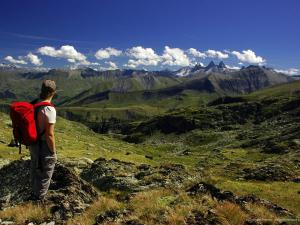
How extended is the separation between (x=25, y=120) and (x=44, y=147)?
1.60 meters

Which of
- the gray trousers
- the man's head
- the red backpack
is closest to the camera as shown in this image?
the red backpack

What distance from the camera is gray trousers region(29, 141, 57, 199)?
15.8 m

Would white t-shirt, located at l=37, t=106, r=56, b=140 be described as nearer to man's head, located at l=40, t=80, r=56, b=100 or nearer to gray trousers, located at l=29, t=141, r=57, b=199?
man's head, located at l=40, t=80, r=56, b=100

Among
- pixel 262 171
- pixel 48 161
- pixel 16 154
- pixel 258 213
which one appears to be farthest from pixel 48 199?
pixel 16 154

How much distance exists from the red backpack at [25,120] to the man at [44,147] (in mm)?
198

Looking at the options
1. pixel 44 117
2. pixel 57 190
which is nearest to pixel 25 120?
pixel 44 117

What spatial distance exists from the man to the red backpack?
0.20 metres

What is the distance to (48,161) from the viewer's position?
16.1 metres

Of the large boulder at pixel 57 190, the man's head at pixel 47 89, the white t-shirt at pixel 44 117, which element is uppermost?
the man's head at pixel 47 89

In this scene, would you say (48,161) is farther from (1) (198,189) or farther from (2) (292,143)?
(2) (292,143)

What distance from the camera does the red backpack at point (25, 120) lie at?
1465cm

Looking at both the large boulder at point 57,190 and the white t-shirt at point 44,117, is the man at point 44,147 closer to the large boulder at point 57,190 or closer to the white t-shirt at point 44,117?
the white t-shirt at point 44,117

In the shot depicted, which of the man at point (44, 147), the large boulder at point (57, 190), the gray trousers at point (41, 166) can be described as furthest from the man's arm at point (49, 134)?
the large boulder at point (57, 190)

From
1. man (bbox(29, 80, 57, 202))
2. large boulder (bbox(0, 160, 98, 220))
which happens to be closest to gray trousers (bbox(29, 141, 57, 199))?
man (bbox(29, 80, 57, 202))
